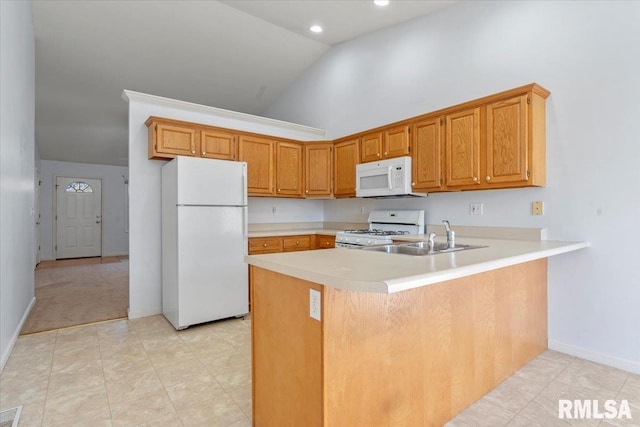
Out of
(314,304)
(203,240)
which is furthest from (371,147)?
(314,304)

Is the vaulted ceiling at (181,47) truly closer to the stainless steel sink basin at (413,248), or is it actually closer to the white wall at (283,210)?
the white wall at (283,210)

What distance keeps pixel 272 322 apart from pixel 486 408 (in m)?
1.35

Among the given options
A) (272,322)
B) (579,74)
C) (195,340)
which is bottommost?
(195,340)

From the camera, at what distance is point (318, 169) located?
4.46m

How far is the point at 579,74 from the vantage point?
8.07 ft

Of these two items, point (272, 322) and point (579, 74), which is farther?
point (579, 74)

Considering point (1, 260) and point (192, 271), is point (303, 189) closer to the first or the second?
point (192, 271)

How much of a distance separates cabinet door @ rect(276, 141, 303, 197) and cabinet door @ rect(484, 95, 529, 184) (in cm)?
244

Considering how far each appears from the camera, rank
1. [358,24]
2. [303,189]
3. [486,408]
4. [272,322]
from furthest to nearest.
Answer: [303,189], [358,24], [486,408], [272,322]

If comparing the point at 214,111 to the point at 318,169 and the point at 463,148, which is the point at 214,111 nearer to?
the point at 318,169

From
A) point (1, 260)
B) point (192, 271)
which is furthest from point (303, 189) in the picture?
point (1, 260)

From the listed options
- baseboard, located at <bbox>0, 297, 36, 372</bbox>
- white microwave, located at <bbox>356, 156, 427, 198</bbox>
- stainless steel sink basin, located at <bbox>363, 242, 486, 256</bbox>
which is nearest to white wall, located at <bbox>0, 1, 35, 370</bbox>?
baseboard, located at <bbox>0, 297, 36, 372</bbox>

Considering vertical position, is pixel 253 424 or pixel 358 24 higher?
pixel 358 24

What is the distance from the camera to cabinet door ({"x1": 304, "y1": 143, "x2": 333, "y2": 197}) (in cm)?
443
